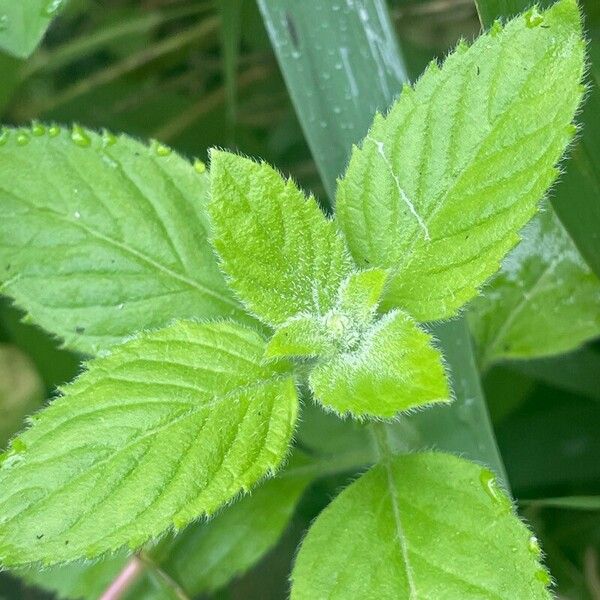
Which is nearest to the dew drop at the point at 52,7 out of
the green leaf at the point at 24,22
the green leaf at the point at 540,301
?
the green leaf at the point at 24,22

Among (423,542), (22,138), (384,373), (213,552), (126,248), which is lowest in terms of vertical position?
(213,552)

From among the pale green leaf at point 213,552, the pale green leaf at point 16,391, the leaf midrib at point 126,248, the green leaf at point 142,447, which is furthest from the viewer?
the pale green leaf at point 16,391

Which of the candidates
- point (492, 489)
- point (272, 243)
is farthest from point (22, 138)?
point (492, 489)

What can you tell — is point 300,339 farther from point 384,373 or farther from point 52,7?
point 52,7

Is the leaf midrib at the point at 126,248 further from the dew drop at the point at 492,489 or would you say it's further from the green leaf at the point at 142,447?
the dew drop at the point at 492,489

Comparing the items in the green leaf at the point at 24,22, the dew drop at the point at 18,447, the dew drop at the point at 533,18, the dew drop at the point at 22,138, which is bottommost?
the dew drop at the point at 18,447

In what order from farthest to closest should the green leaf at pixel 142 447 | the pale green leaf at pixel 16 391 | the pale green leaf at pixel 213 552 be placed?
the pale green leaf at pixel 16 391, the pale green leaf at pixel 213 552, the green leaf at pixel 142 447

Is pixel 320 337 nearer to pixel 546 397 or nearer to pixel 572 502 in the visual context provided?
pixel 572 502

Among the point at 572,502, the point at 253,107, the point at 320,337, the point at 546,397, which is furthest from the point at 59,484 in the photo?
the point at 253,107
